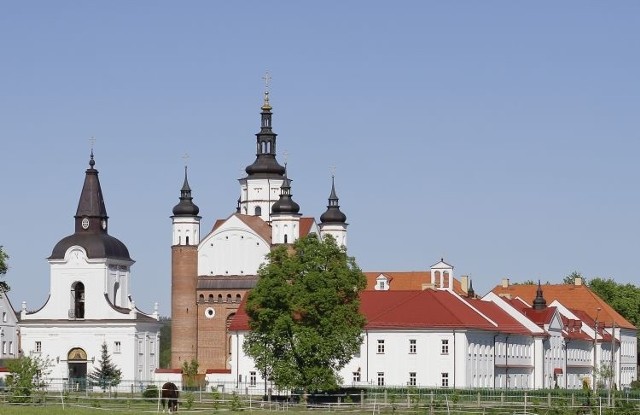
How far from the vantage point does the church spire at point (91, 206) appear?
110 metres

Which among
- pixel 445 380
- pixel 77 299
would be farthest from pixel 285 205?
pixel 445 380

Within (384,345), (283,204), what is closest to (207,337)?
(283,204)

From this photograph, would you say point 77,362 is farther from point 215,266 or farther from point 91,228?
point 215,266

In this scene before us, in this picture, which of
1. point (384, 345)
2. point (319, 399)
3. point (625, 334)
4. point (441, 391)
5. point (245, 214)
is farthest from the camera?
point (625, 334)

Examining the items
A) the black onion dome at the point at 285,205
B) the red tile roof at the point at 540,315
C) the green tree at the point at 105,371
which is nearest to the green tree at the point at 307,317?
the green tree at the point at 105,371

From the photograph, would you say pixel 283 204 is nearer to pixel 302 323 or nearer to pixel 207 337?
pixel 207 337

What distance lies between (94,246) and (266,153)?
2637 cm

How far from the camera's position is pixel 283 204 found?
401 feet

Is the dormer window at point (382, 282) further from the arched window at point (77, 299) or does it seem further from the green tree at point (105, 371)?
the green tree at point (105, 371)

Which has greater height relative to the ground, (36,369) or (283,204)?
(283,204)

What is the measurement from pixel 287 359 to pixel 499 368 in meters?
27.7

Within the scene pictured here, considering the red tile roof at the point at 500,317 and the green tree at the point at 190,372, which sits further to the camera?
the green tree at the point at 190,372

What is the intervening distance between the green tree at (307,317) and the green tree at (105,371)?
Answer: 23.8m

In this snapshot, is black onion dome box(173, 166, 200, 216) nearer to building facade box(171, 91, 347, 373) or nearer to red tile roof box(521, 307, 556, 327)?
building facade box(171, 91, 347, 373)
